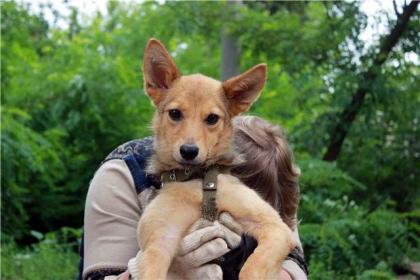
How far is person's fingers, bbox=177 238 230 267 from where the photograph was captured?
13.5 ft

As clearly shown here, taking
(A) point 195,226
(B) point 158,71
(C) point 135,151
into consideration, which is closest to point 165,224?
(A) point 195,226

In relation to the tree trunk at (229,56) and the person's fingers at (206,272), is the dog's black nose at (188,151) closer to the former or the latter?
the person's fingers at (206,272)

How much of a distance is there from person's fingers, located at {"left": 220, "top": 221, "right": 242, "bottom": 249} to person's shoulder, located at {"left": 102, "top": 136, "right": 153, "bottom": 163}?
70 cm

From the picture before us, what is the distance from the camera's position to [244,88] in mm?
4480

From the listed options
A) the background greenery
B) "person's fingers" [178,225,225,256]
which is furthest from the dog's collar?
the background greenery

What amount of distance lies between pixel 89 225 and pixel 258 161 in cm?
106

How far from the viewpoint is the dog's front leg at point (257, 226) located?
12.9ft

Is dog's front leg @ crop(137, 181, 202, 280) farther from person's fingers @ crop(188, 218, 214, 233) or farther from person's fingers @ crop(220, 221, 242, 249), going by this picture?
person's fingers @ crop(220, 221, 242, 249)

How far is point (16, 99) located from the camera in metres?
10.6

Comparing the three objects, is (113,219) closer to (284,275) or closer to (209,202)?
(209,202)

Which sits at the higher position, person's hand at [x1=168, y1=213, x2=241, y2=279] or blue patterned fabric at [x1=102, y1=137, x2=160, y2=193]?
blue patterned fabric at [x1=102, y1=137, x2=160, y2=193]

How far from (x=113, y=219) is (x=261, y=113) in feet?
19.0

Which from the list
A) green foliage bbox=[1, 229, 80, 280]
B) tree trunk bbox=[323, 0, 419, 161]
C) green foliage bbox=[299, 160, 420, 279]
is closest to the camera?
green foliage bbox=[299, 160, 420, 279]

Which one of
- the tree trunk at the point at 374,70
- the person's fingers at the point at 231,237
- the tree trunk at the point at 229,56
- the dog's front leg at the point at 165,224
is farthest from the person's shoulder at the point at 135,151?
the tree trunk at the point at 229,56
